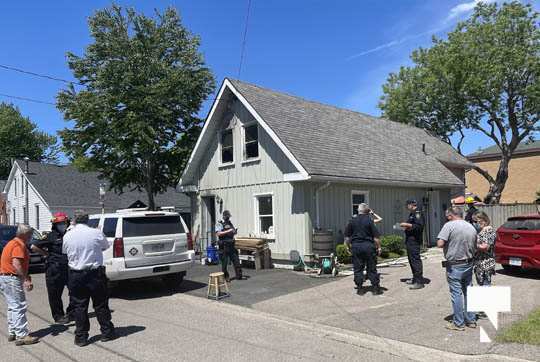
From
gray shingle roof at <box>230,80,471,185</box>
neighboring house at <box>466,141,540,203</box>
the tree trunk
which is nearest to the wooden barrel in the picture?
gray shingle roof at <box>230,80,471,185</box>

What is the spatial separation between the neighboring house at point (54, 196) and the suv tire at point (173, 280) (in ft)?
62.1

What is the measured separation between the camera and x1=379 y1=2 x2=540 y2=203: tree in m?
30.2

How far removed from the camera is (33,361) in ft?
19.5

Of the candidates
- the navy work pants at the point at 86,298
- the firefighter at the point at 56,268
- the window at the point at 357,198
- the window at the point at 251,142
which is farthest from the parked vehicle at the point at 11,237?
the window at the point at 357,198

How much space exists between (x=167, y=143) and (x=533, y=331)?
16303 mm

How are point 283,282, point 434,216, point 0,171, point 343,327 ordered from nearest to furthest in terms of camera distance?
1. point 343,327
2. point 283,282
3. point 434,216
4. point 0,171

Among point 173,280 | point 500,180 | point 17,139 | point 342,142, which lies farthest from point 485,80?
point 17,139

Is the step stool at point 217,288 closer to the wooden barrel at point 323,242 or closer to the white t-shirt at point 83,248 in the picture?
the white t-shirt at point 83,248

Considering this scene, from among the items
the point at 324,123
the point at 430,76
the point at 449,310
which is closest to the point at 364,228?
the point at 449,310

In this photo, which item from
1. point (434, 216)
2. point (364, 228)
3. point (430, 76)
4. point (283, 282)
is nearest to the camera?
point (364, 228)

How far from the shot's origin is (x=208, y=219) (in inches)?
707

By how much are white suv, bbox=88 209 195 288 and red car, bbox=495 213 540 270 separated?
7.63 meters

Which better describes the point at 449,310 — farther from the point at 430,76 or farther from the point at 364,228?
the point at 430,76

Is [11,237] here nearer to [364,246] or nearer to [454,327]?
[364,246]
